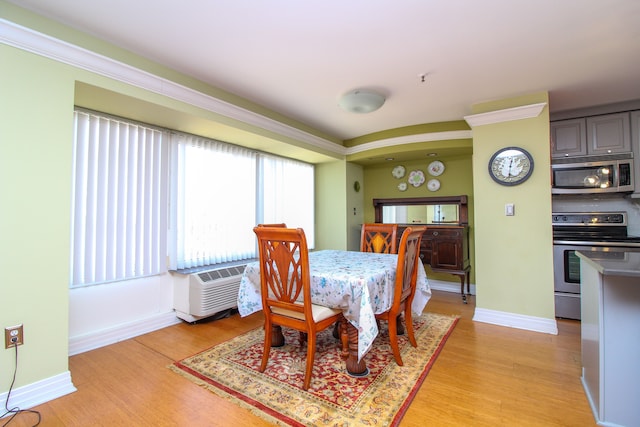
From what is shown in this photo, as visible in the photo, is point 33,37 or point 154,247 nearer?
point 33,37

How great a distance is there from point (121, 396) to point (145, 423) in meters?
0.36

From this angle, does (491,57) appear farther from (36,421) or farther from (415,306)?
(36,421)

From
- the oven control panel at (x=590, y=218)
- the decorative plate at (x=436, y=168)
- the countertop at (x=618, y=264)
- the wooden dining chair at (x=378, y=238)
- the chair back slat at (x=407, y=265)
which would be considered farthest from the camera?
the decorative plate at (x=436, y=168)

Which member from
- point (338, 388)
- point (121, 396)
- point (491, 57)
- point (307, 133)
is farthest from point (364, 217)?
point (121, 396)

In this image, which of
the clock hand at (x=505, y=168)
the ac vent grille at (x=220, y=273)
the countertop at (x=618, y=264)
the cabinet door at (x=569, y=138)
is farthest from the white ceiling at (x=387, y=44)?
the ac vent grille at (x=220, y=273)

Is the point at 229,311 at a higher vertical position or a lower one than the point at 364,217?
lower

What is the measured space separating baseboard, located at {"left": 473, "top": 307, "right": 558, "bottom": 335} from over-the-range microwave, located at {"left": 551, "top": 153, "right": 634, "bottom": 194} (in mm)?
1514

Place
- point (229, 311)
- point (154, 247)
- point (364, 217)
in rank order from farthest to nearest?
point (364, 217), point (229, 311), point (154, 247)

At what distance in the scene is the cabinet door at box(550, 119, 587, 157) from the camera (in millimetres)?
3227

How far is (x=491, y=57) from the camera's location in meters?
2.21

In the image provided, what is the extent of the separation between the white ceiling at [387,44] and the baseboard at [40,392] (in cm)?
224

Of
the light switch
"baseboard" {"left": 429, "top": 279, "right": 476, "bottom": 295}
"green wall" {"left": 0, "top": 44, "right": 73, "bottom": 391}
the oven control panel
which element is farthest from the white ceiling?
"baseboard" {"left": 429, "top": 279, "right": 476, "bottom": 295}

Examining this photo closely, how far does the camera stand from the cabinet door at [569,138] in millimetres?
3227

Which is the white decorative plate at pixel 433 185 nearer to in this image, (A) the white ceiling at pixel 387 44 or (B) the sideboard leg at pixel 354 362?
(A) the white ceiling at pixel 387 44
